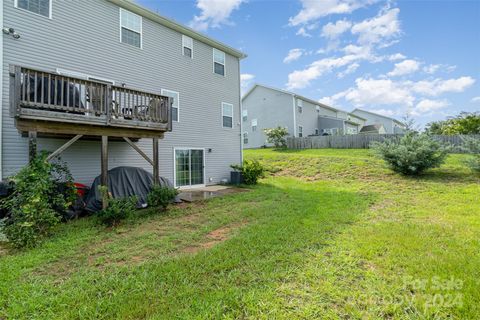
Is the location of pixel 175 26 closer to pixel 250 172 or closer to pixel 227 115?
pixel 227 115

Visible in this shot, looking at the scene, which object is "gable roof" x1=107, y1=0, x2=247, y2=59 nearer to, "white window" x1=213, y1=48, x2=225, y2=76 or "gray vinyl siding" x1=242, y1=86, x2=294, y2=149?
"white window" x1=213, y1=48, x2=225, y2=76

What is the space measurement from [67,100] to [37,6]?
151 inches

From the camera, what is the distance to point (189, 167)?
10406mm

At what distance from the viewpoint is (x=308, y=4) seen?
9.64m

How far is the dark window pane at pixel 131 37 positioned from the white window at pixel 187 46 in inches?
80.8

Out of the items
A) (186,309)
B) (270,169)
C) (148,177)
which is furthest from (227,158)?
(186,309)

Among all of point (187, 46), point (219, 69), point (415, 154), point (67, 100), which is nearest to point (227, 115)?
point (219, 69)

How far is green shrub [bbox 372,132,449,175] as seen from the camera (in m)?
9.67

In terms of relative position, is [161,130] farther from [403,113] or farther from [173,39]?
[403,113]

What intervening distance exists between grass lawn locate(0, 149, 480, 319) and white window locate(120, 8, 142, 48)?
6.62 meters

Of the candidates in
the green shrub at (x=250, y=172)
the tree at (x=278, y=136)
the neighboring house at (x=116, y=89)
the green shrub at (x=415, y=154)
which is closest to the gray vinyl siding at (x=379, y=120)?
the tree at (x=278, y=136)

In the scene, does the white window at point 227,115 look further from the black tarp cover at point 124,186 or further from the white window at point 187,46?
the black tarp cover at point 124,186

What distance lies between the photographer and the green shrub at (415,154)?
31.7ft

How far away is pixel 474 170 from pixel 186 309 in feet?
41.6
